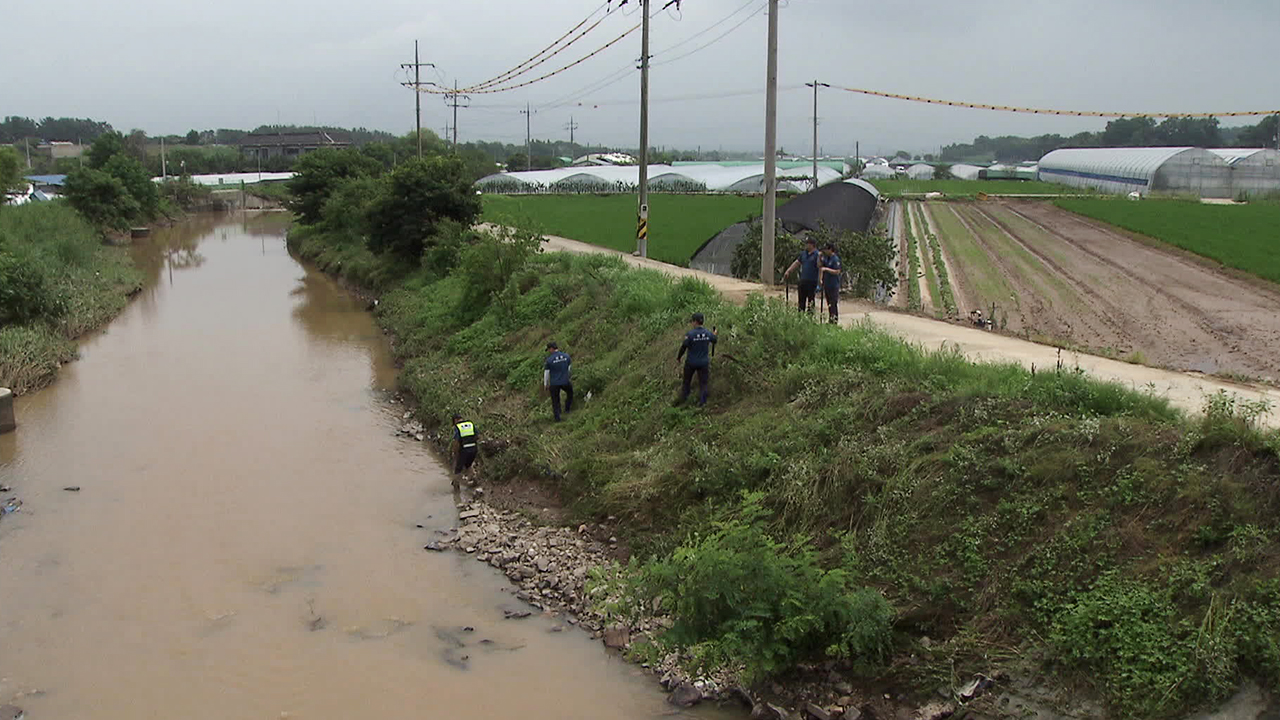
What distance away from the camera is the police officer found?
13742 mm

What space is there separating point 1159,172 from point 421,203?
58728 millimetres

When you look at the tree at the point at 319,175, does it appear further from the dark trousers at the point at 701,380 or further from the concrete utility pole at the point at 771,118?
the dark trousers at the point at 701,380

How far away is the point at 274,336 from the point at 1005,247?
85.8 feet

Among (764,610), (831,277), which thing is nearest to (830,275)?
(831,277)

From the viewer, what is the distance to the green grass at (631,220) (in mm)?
32812

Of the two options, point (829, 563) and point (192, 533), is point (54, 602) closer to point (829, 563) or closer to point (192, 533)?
point (192, 533)

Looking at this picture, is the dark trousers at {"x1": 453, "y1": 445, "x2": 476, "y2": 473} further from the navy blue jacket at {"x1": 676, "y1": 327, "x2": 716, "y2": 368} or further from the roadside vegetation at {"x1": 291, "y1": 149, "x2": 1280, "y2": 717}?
the navy blue jacket at {"x1": 676, "y1": 327, "x2": 716, "y2": 368}

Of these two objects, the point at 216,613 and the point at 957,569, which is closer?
the point at 957,569

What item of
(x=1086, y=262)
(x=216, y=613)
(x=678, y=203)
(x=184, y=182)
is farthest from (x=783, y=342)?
(x=184, y=182)

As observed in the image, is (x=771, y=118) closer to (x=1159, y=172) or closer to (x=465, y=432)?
(x=465, y=432)

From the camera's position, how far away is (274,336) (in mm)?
26109

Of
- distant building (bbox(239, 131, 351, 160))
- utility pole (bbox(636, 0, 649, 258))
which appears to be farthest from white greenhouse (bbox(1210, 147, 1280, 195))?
distant building (bbox(239, 131, 351, 160))

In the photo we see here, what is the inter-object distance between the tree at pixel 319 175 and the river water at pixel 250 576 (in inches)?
1210

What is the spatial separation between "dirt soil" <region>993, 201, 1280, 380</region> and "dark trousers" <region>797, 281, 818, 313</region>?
4.15m
